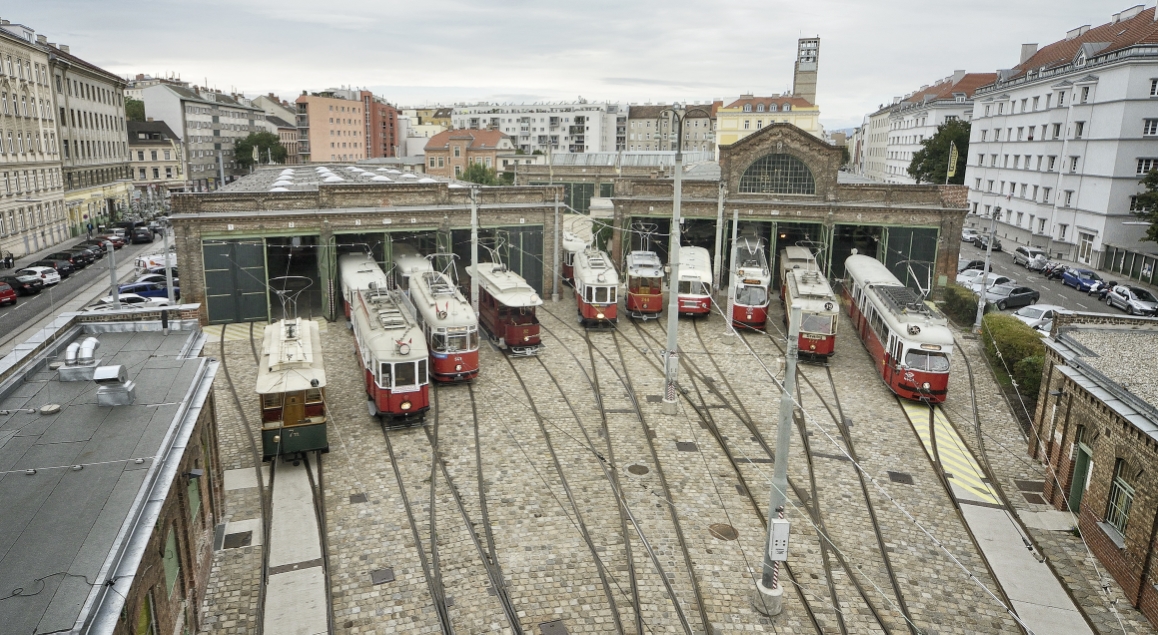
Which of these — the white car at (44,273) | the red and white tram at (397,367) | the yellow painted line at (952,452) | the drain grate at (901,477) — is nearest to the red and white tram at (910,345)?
the yellow painted line at (952,452)

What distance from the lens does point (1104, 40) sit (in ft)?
184

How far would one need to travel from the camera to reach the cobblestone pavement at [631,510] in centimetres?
1385

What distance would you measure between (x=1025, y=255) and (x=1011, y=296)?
17226 millimetres

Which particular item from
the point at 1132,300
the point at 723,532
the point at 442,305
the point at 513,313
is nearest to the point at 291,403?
the point at 442,305

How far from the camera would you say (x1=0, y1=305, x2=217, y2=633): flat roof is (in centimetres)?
806

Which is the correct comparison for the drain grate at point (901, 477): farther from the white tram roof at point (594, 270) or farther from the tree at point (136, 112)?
the tree at point (136, 112)

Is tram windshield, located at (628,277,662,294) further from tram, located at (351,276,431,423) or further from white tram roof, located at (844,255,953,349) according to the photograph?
tram, located at (351,276,431,423)

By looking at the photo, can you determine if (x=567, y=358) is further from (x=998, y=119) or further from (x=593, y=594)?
(x=998, y=119)

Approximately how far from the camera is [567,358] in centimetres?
2914

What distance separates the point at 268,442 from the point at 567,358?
12.6 metres

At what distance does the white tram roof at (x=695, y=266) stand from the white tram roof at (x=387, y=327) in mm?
13542

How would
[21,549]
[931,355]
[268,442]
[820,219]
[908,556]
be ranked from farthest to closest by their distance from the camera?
[820,219] → [931,355] → [268,442] → [908,556] → [21,549]

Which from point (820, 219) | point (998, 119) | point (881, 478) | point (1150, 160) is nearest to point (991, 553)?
point (881, 478)

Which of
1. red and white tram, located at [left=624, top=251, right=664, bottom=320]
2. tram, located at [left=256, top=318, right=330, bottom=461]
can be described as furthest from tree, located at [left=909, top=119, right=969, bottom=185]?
tram, located at [left=256, top=318, right=330, bottom=461]
